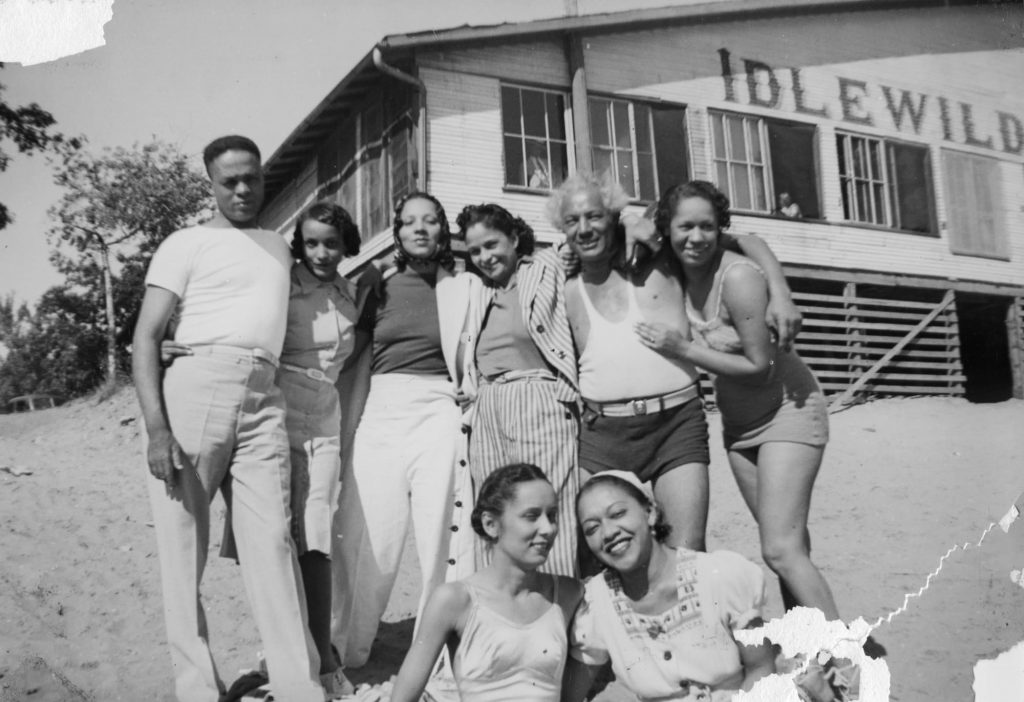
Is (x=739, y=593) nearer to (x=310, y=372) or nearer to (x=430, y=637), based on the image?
(x=430, y=637)

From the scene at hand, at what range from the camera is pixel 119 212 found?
25.9 ft

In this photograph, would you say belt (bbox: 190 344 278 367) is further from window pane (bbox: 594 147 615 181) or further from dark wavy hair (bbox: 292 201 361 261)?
window pane (bbox: 594 147 615 181)

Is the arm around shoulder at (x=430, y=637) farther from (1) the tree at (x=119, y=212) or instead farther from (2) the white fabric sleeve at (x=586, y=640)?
(1) the tree at (x=119, y=212)

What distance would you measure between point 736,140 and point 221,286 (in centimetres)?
841

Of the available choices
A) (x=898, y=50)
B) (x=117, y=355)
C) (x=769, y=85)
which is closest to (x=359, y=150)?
(x=117, y=355)

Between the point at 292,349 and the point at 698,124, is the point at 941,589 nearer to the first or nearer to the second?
the point at 292,349

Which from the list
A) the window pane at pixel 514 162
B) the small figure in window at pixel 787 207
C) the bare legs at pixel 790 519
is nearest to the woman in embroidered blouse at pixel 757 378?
the bare legs at pixel 790 519

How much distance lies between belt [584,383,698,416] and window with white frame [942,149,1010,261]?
28.9 feet

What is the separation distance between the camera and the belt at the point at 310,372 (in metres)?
3.35

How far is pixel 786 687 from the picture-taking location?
9.20 feet

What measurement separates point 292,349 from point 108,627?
1921 millimetres

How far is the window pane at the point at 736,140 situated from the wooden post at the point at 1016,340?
15.6 feet

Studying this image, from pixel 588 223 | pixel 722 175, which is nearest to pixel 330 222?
pixel 588 223

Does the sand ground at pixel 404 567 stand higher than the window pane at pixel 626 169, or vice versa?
the window pane at pixel 626 169
